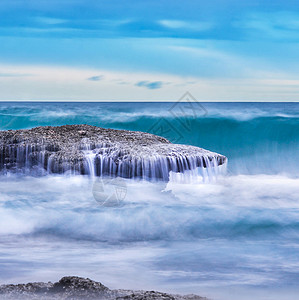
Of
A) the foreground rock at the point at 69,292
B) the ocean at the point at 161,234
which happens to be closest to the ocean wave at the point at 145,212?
the ocean at the point at 161,234

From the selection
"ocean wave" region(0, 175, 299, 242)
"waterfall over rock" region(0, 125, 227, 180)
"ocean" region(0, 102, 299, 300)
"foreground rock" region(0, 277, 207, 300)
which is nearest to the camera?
"foreground rock" region(0, 277, 207, 300)

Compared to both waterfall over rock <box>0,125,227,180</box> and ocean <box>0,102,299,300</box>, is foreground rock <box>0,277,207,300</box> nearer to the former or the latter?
ocean <box>0,102,299,300</box>

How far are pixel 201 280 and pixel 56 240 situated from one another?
1.90 metres

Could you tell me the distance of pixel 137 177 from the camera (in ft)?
20.2

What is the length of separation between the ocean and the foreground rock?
0.25 m

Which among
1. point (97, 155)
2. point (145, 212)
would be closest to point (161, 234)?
point (145, 212)

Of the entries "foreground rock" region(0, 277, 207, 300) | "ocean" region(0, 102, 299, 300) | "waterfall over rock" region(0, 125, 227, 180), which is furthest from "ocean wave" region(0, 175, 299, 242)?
"foreground rock" region(0, 277, 207, 300)

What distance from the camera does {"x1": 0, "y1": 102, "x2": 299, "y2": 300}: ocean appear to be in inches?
152

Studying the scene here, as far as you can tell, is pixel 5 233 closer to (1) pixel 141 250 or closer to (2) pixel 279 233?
(1) pixel 141 250

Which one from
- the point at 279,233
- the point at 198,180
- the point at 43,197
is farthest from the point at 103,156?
the point at 279,233

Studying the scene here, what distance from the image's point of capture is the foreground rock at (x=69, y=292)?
327 centimetres

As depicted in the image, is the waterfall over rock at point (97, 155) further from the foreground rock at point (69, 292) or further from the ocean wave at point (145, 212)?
the foreground rock at point (69, 292)

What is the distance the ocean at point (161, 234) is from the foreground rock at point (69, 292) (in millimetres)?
255

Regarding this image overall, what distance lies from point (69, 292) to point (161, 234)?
202cm
